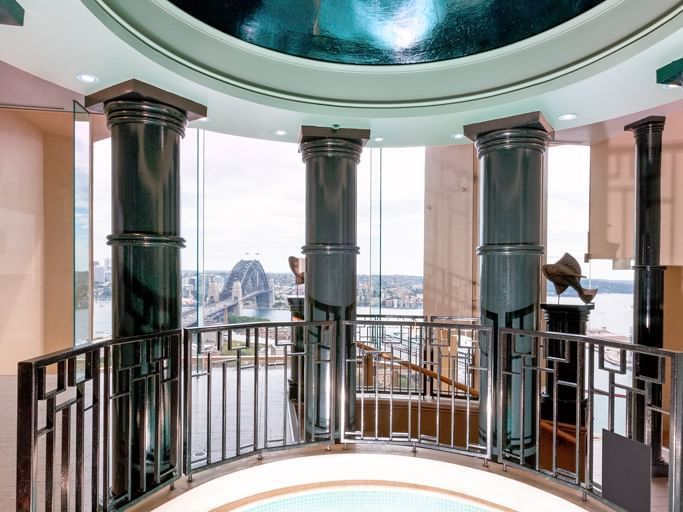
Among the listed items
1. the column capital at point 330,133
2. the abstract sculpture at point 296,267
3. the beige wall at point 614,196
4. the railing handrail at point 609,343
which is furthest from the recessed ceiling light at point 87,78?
the beige wall at point 614,196

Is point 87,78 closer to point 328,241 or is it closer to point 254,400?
point 328,241

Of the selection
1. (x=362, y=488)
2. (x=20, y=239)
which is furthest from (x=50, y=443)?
(x=20, y=239)

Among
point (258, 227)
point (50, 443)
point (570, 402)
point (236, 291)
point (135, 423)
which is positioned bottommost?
point (570, 402)

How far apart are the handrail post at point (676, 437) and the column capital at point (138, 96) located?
3.37m

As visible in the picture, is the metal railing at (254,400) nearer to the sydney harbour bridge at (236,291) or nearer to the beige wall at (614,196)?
the sydney harbour bridge at (236,291)

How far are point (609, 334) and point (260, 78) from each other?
20.4ft

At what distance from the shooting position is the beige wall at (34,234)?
495 centimetres

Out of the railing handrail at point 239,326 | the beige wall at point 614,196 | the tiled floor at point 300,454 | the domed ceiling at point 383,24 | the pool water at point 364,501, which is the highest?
the domed ceiling at point 383,24

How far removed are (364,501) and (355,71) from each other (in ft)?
11.1

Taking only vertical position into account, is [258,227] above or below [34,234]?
above

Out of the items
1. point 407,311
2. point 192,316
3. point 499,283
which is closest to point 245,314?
point 192,316

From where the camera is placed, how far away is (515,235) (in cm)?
358

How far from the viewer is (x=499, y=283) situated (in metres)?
3.65

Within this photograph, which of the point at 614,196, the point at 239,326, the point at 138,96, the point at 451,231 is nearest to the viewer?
the point at 138,96
